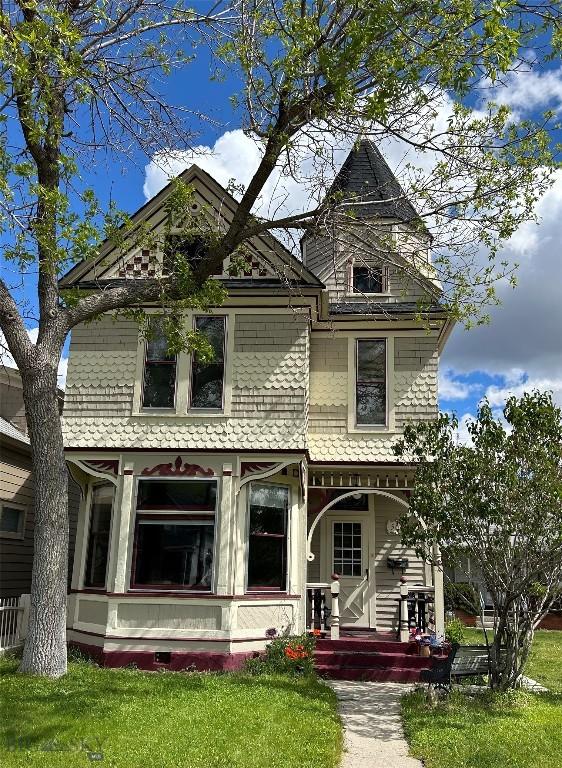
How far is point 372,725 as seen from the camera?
823 centimetres

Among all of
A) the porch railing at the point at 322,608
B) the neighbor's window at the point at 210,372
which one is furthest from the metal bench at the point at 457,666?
the neighbor's window at the point at 210,372

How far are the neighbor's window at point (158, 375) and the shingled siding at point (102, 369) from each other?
10.1 inches

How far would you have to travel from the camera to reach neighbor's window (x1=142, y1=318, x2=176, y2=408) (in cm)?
1279

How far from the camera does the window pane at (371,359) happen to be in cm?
1434

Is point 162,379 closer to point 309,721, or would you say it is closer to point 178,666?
point 178,666

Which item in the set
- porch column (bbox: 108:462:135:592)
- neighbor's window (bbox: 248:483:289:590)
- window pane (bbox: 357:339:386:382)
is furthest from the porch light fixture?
porch column (bbox: 108:462:135:592)

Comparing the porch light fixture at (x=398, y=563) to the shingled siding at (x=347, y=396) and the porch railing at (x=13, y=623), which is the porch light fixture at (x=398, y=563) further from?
the porch railing at (x=13, y=623)

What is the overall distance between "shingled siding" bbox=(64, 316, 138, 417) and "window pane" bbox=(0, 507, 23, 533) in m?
3.55

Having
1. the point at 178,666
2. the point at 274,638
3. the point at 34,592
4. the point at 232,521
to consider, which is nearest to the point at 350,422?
the point at 232,521

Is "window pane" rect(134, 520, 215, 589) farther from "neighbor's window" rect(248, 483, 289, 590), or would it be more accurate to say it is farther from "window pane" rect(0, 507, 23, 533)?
"window pane" rect(0, 507, 23, 533)

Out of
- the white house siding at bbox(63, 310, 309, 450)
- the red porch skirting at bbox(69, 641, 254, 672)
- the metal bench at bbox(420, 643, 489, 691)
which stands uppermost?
the white house siding at bbox(63, 310, 309, 450)

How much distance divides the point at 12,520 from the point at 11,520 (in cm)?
4

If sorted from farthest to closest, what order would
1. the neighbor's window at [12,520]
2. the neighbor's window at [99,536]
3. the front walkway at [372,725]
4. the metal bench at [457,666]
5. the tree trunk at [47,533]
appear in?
the neighbor's window at [12,520], the neighbor's window at [99,536], the tree trunk at [47,533], the metal bench at [457,666], the front walkway at [372,725]

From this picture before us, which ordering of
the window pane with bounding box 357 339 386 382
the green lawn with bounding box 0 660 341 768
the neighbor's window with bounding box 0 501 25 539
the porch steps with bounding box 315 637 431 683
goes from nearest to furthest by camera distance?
the green lawn with bounding box 0 660 341 768, the porch steps with bounding box 315 637 431 683, the window pane with bounding box 357 339 386 382, the neighbor's window with bounding box 0 501 25 539
